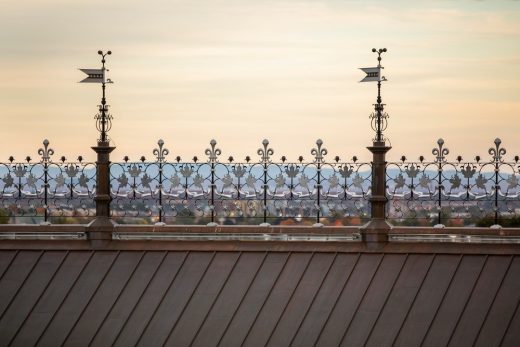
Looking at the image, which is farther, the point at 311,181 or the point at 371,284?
the point at 311,181

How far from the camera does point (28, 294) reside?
68.6 feet

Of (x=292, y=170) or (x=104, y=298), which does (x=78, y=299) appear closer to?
(x=104, y=298)

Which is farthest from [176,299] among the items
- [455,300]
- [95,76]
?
[455,300]

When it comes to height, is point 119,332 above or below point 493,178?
below

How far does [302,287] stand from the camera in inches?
802

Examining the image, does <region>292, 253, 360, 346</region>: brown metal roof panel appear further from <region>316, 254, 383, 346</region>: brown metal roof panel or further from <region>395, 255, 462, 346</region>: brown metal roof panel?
<region>395, 255, 462, 346</region>: brown metal roof panel

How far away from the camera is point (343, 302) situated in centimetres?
2006

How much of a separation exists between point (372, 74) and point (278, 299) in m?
4.04

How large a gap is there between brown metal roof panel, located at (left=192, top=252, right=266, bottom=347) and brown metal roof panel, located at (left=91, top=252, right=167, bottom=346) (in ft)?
4.11

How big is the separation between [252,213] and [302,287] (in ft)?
6.45

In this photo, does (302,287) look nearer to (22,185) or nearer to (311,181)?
(311,181)

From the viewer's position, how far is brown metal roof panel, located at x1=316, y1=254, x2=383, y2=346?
19.8 meters

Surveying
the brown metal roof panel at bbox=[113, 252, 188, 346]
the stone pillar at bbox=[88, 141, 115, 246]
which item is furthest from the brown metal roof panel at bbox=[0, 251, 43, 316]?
the brown metal roof panel at bbox=[113, 252, 188, 346]

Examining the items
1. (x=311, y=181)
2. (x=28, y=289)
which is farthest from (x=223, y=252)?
(x=28, y=289)
